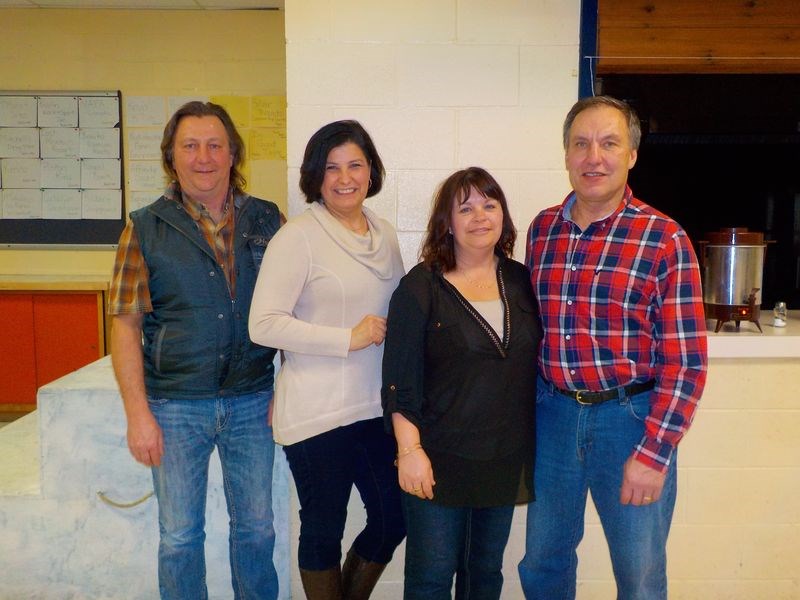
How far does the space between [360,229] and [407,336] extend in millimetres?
366

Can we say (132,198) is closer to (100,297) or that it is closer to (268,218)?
(100,297)

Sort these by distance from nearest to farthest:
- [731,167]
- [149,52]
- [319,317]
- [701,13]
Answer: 1. [319,317]
2. [701,13]
3. [731,167]
4. [149,52]

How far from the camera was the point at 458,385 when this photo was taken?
1344 mm

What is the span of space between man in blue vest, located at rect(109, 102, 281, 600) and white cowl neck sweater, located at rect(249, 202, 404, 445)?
0.42ft

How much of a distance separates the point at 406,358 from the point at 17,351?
11.9 ft

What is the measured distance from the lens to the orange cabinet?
394 centimetres

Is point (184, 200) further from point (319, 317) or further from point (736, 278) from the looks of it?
point (736, 278)

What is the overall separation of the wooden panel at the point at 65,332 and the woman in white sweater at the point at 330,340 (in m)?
2.93

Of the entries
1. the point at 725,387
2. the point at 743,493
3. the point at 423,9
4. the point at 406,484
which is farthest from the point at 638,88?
the point at 406,484

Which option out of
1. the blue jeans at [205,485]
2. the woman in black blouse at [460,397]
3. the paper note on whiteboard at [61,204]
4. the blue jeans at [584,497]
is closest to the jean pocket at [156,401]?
the blue jeans at [205,485]

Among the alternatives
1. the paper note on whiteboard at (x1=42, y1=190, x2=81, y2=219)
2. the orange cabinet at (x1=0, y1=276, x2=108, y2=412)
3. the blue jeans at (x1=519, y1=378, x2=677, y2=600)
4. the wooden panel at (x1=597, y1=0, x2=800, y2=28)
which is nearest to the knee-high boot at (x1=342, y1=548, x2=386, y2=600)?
the blue jeans at (x1=519, y1=378, x2=677, y2=600)

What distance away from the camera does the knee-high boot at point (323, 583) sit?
1.54 metres

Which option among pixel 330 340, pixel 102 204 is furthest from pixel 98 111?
pixel 330 340

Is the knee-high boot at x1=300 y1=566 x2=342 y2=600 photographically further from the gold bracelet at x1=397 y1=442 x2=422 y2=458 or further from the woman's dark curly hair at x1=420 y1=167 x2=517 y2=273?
the woman's dark curly hair at x1=420 y1=167 x2=517 y2=273
